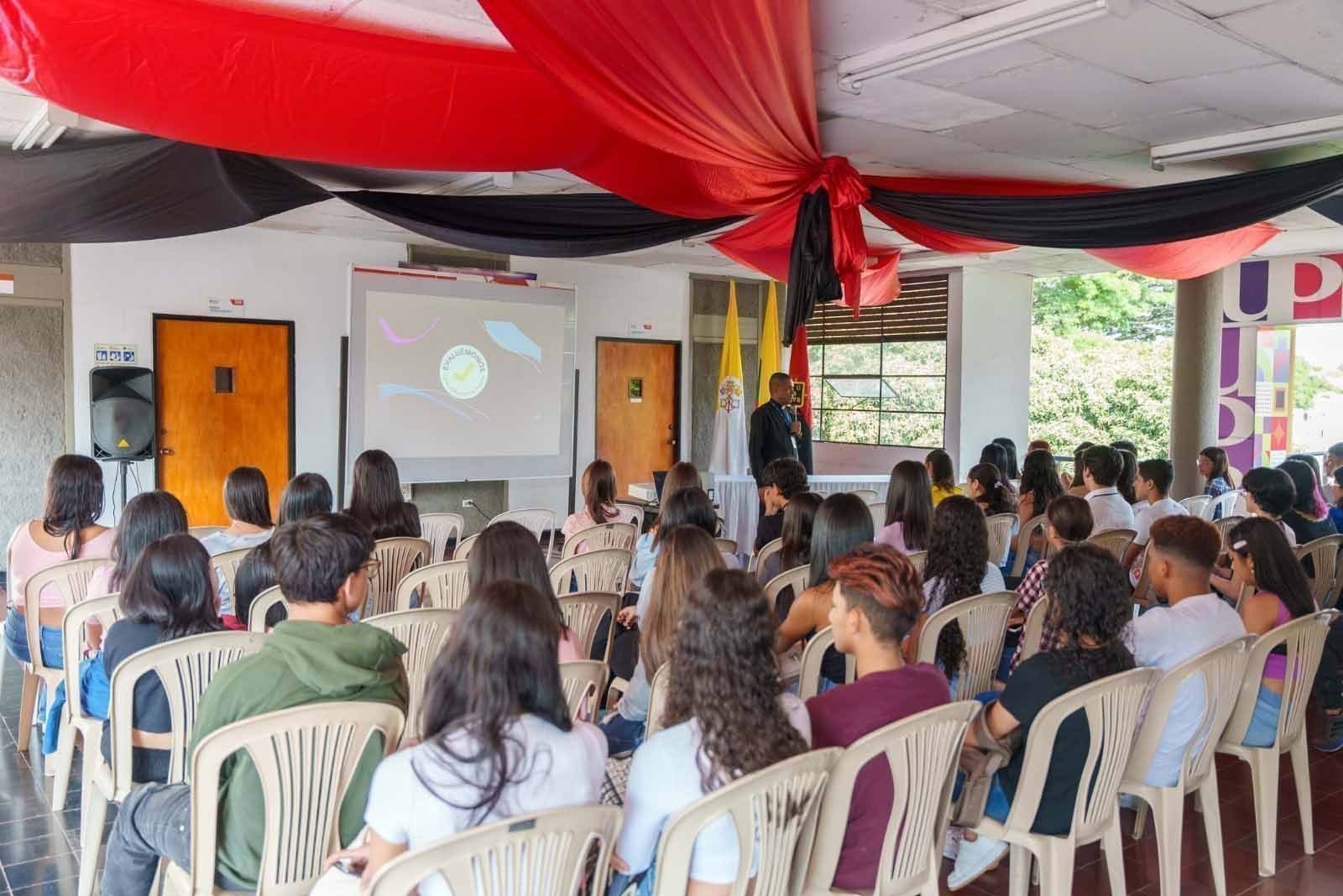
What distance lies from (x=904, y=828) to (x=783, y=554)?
2025mm

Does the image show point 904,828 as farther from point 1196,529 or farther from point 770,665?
point 1196,529

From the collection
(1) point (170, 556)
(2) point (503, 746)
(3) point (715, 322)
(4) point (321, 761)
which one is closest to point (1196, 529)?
(2) point (503, 746)

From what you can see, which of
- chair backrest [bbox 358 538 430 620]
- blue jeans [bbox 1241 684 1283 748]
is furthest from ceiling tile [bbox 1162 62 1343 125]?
chair backrest [bbox 358 538 430 620]

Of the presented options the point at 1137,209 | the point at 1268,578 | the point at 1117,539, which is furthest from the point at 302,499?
the point at 1137,209

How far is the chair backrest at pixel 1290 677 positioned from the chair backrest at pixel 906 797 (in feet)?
4.23

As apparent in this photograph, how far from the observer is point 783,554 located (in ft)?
13.7

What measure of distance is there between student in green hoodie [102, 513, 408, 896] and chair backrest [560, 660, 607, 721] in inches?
16.1

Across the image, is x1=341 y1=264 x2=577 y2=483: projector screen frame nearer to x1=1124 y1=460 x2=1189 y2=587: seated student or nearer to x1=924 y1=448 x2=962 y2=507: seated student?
x1=924 y1=448 x2=962 y2=507: seated student

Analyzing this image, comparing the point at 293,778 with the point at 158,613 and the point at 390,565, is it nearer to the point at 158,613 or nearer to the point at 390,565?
the point at 158,613

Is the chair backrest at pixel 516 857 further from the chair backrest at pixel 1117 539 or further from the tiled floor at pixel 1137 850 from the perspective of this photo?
the chair backrest at pixel 1117 539

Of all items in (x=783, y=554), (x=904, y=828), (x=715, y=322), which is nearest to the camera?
(x=904, y=828)

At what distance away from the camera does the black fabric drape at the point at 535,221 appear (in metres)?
5.35

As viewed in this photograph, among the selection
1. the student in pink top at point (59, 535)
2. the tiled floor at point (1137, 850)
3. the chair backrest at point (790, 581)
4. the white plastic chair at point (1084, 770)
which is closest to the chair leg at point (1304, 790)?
the tiled floor at point (1137, 850)

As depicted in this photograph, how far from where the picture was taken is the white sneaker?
8.82ft
